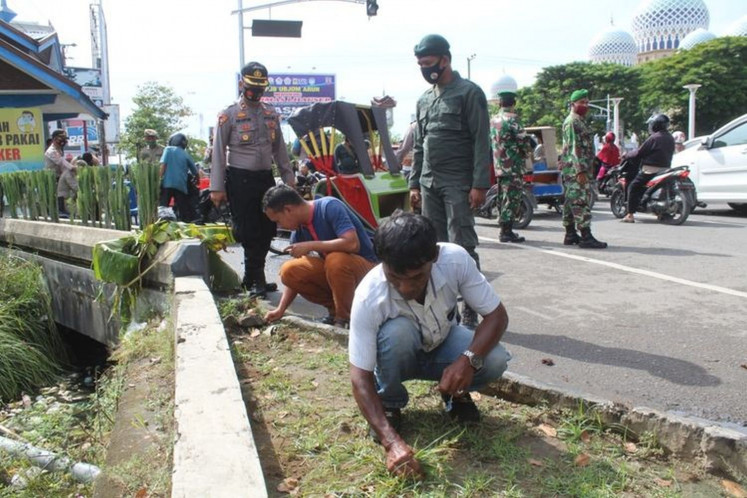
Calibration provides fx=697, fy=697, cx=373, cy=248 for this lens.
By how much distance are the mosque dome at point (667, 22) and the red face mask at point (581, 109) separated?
286 ft

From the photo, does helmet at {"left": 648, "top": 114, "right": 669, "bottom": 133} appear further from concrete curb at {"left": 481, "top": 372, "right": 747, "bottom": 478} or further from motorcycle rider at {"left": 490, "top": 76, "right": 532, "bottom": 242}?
concrete curb at {"left": 481, "top": 372, "right": 747, "bottom": 478}

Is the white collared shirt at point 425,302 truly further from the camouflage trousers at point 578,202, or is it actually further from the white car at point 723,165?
the white car at point 723,165

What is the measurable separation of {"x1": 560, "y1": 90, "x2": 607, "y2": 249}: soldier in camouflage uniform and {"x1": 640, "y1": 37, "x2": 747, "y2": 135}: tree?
124 ft

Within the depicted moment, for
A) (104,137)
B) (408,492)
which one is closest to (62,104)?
(104,137)

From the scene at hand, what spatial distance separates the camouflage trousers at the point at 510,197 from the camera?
27.9 feet

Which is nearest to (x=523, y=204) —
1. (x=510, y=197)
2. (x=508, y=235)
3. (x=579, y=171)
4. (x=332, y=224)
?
(x=510, y=197)

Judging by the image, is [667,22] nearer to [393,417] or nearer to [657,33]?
[657,33]

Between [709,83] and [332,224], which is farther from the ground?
[709,83]

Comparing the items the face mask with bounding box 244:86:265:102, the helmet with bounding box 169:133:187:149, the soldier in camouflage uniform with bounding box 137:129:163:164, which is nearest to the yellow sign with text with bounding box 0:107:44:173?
the soldier in camouflage uniform with bounding box 137:129:163:164

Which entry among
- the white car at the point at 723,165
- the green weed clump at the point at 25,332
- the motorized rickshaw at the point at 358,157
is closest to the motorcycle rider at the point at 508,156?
the motorized rickshaw at the point at 358,157

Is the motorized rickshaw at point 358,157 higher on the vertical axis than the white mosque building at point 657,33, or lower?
lower

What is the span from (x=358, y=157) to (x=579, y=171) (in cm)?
252

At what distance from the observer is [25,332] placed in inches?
251

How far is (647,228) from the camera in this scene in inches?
382
